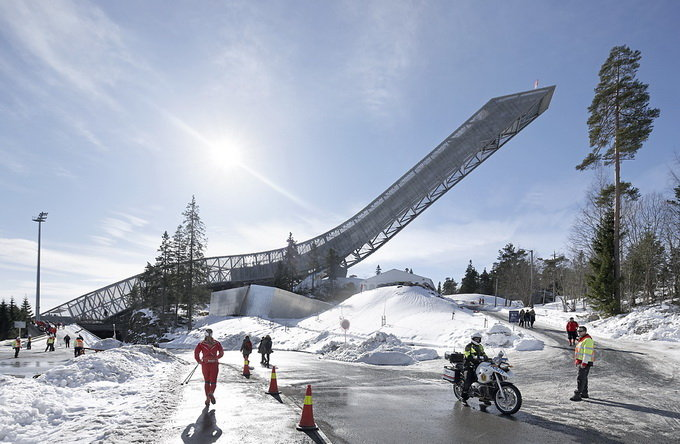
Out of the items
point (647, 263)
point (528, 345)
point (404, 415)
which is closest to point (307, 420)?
point (404, 415)

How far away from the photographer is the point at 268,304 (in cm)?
4909

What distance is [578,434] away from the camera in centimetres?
664

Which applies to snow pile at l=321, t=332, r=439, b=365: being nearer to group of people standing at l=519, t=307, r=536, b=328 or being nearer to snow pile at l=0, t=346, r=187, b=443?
snow pile at l=0, t=346, r=187, b=443

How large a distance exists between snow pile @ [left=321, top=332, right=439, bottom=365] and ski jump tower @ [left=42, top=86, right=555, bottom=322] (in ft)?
134

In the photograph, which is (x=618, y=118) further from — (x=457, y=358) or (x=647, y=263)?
(x=457, y=358)

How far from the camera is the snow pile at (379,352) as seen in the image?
19.5 metres

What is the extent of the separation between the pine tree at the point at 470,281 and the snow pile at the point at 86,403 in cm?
9466

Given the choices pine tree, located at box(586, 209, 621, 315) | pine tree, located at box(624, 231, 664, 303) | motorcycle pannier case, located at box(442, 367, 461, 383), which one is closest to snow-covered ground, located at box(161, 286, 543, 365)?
pine tree, located at box(586, 209, 621, 315)

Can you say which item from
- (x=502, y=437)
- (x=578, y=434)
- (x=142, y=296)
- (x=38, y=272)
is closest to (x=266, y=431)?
(x=502, y=437)

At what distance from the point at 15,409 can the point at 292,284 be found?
211ft

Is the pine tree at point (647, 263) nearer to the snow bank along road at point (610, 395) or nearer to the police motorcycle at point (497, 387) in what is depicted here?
the snow bank along road at point (610, 395)

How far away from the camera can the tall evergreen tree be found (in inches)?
1141

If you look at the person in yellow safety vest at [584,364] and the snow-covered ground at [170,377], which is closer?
the snow-covered ground at [170,377]

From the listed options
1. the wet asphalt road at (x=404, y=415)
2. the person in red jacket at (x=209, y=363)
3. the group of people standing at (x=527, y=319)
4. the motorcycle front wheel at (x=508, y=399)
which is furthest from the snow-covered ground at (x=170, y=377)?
the motorcycle front wheel at (x=508, y=399)
